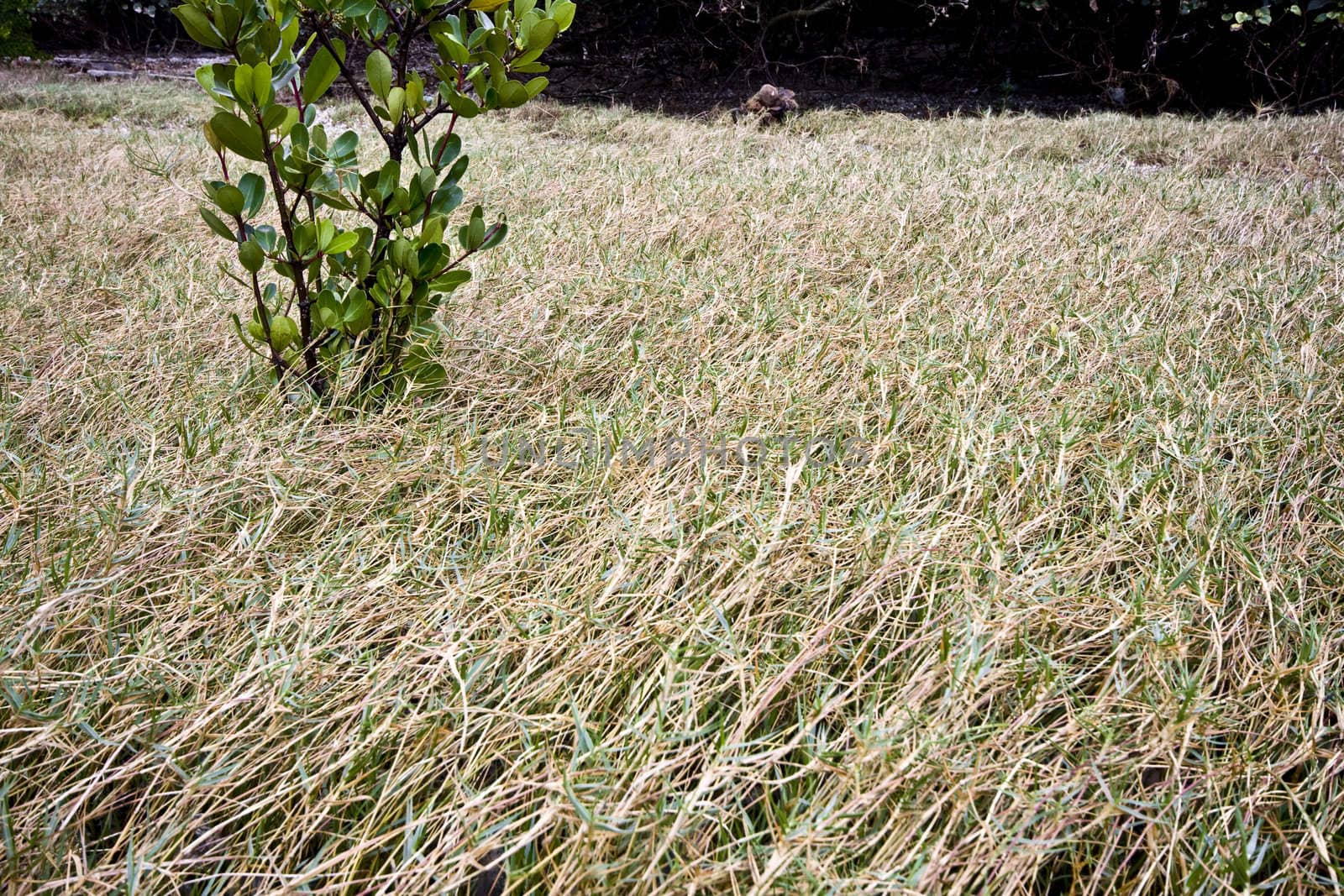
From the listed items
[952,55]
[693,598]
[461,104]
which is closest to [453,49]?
[461,104]

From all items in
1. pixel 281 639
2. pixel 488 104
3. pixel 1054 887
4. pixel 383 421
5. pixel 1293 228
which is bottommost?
pixel 1054 887

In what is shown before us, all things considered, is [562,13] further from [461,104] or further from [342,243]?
[342,243]

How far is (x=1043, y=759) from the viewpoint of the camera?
2.95ft

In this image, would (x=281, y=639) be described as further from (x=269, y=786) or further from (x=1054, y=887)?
(x=1054, y=887)

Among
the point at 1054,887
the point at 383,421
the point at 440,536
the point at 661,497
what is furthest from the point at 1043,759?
the point at 383,421

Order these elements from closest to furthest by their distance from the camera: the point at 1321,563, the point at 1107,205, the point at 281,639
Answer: the point at 281,639, the point at 1321,563, the point at 1107,205

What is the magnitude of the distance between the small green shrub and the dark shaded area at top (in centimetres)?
449

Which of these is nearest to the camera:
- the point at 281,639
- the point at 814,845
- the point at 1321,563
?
the point at 814,845

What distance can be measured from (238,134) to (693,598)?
93cm

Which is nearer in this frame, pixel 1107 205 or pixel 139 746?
pixel 139 746

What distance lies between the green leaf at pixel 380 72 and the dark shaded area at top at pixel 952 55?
4581 mm

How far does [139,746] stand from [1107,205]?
292 centimetres

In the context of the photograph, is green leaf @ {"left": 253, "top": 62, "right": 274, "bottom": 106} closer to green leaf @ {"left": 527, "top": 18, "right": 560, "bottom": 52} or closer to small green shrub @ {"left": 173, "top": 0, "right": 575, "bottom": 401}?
small green shrub @ {"left": 173, "top": 0, "right": 575, "bottom": 401}

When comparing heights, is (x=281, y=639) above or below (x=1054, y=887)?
above
